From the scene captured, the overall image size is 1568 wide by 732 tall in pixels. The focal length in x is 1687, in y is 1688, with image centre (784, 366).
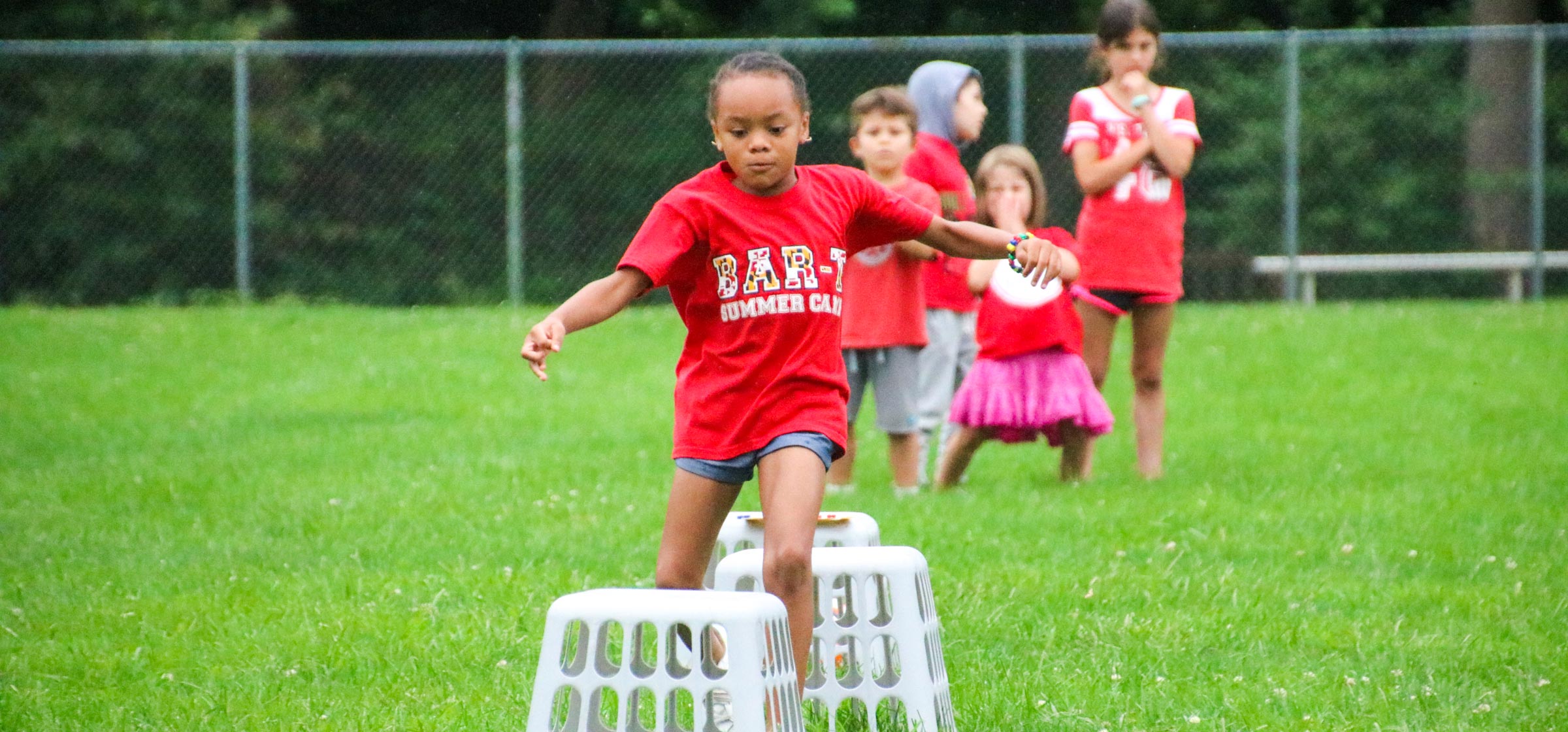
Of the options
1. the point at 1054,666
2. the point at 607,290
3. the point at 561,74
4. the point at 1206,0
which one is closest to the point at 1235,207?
the point at 1206,0

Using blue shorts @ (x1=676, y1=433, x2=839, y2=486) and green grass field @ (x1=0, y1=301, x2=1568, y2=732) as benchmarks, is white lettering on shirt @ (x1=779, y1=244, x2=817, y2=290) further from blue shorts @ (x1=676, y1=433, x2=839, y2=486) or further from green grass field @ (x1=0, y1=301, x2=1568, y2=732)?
green grass field @ (x1=0, y1=301, x2=1568, y2=732)

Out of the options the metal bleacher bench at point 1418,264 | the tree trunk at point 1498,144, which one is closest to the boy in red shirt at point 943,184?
the metal bleacher bench at point 1418,264

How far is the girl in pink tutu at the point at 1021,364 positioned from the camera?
6918mm

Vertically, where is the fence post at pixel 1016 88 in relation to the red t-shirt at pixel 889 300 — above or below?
above

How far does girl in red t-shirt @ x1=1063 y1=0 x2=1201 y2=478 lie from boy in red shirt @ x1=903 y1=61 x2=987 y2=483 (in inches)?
24.2

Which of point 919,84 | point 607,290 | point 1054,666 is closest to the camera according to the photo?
point 607,290

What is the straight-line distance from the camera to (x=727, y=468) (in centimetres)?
363

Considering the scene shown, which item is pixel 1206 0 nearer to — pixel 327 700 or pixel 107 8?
pixel 107 8

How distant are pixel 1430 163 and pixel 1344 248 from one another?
1.15 m

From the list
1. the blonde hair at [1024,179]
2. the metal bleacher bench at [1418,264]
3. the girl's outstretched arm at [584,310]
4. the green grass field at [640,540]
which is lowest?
the green grass field at [640,540]

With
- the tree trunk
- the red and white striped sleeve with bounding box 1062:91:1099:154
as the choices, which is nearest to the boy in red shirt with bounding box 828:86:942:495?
the red and white striped sleeve with bounding box 1062:91:1099:154

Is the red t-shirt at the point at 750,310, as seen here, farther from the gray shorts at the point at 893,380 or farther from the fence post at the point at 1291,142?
the fence post at the point at 1291,142

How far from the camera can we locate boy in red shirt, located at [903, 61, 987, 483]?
7.44 m

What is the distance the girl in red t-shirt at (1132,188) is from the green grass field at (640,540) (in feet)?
2.33
